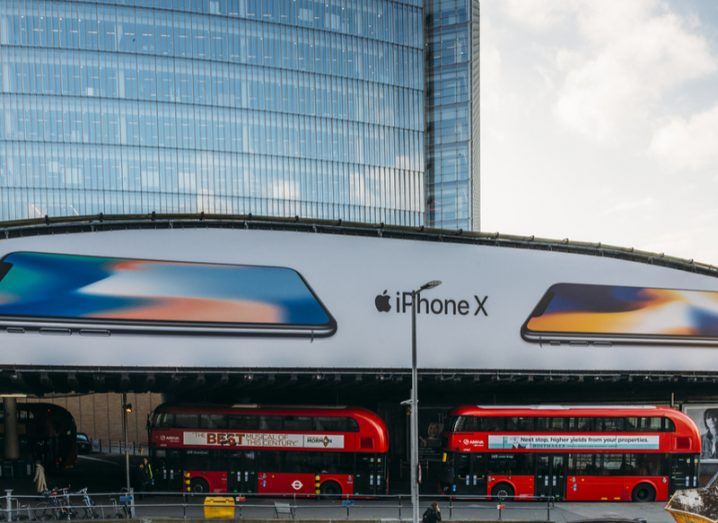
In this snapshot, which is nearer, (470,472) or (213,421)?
(470,472)

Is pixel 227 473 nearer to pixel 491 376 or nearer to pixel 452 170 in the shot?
pixel 491 376

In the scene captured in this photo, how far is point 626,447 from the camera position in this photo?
87.8 ft

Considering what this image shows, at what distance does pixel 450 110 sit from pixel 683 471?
3493 inches

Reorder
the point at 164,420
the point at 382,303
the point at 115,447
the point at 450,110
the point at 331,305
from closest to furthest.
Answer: the point at 164,420, the point at 331,305, the point at 382,303, the point at 115,447, the point at 450,110

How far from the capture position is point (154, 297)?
26.9m

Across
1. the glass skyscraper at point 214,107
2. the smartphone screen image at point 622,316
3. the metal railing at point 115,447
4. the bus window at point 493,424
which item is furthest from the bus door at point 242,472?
the glass skyscraper at point 214,107

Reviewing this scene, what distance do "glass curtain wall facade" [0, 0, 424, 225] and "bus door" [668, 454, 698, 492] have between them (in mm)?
76595

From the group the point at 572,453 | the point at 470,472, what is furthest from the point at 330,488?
the point at 572,453

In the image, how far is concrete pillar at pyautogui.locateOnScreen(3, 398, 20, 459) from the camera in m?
31.1

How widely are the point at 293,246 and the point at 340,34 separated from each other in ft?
258

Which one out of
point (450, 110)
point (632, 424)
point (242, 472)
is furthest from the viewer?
point (450, 110)

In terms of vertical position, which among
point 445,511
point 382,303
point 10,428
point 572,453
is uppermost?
point 382,303

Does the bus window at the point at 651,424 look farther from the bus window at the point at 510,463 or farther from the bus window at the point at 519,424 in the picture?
the bus window at the point at 510,463

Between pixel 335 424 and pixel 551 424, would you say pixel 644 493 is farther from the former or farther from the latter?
pixel 335 424
